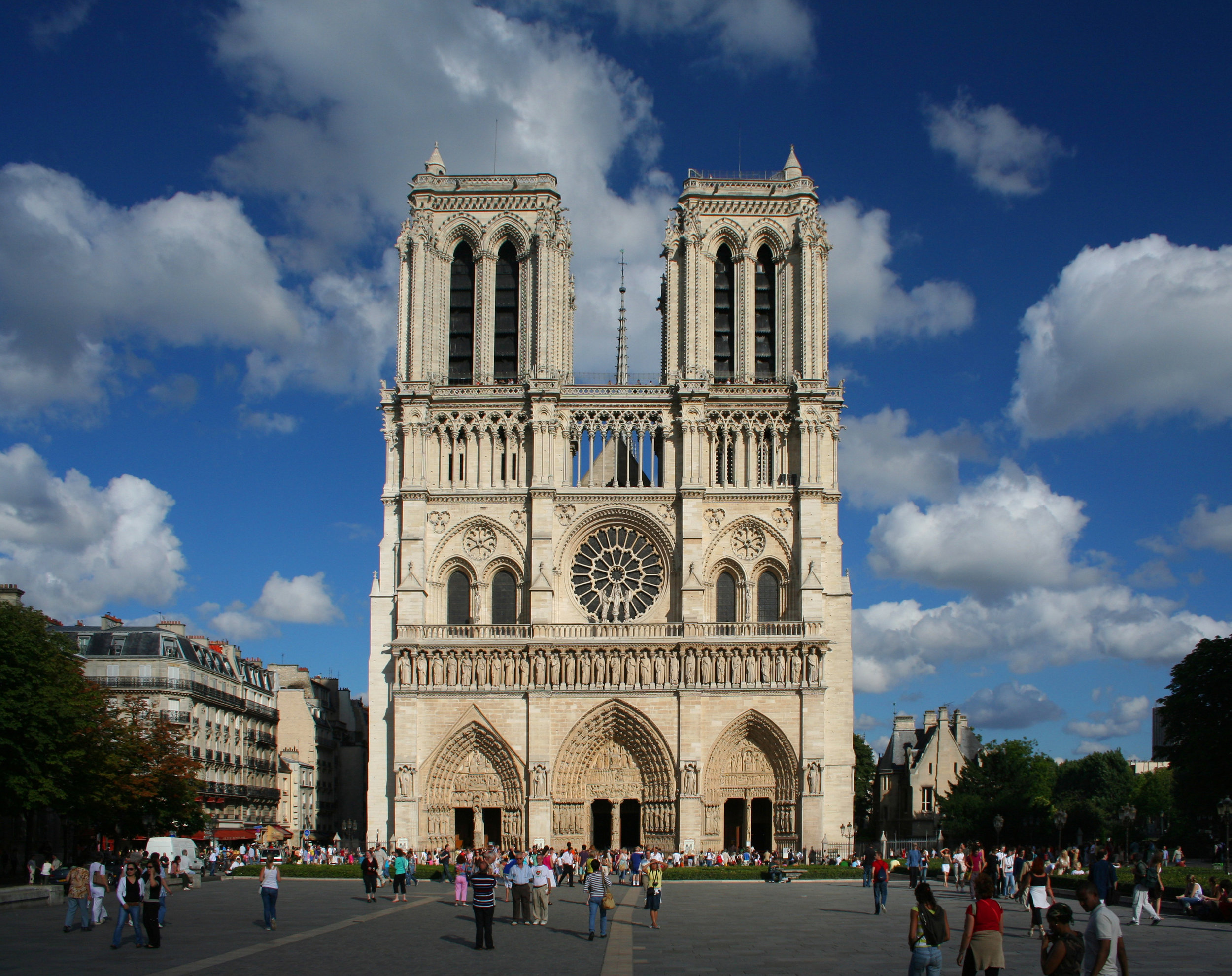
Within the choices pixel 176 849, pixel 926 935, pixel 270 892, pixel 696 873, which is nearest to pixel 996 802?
pixel 696 873

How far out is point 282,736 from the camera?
6656 centimetres

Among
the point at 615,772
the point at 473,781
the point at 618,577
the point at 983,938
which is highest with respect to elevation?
the point at 618,577

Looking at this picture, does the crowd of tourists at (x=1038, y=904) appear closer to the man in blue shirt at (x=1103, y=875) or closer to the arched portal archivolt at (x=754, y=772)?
the man in blue shirt at (x=1103, y=875)

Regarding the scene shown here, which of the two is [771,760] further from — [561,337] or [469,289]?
[469,289]

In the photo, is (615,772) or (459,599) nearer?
(615,772)

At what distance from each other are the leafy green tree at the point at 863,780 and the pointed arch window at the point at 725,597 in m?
22.0

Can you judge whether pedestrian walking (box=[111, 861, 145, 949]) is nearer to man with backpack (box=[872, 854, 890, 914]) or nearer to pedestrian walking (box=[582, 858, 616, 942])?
pedestrian walking (box=[582, 858, 616, 942])

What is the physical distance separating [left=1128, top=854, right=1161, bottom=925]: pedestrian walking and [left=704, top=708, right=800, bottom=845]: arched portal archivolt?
21129 millimetres

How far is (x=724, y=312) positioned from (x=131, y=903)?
37.4 meters

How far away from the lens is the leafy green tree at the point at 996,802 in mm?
56625

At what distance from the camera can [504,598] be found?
160ft

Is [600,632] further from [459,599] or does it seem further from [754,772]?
[754,772]

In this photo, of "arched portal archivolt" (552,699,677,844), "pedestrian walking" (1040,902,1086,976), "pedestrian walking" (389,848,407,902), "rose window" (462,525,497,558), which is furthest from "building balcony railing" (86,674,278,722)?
"pedestrian walking" (1040,902,1086,976)

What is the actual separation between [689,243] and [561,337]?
6.25m
